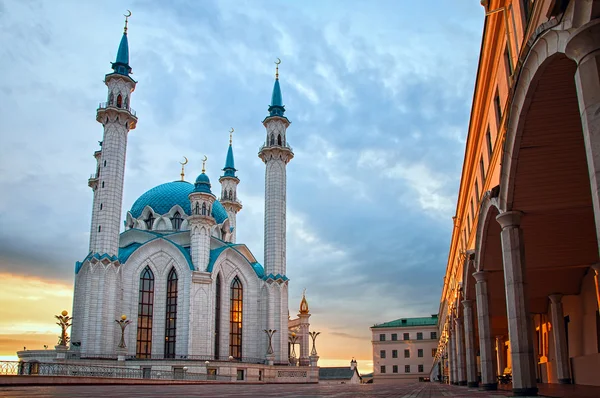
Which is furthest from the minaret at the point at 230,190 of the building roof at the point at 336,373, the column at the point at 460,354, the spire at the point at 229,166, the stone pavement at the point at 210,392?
the stone pavement at the point at 210,392

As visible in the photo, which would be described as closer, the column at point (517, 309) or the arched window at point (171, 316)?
the column at point (517, 309)

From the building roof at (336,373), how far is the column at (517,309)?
81.8m

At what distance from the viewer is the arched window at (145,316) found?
54.0 meters

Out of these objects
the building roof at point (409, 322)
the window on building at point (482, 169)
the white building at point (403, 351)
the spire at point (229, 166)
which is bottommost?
the white building at point (403, 351)

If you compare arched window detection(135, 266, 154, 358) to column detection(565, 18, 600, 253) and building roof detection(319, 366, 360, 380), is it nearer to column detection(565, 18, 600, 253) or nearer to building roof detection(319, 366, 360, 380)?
building roof detection(319, 366, 360, 380)

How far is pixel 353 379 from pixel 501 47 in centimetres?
7666

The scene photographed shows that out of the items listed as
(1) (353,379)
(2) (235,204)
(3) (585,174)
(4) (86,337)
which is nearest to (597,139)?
(3) (585,174)

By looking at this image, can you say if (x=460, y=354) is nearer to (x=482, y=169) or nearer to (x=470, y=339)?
(x=470, y=339)

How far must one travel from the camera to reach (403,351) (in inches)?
3361

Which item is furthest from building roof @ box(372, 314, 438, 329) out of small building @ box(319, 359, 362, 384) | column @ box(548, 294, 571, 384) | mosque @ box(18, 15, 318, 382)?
column @ box(548, 294, 571, 384)

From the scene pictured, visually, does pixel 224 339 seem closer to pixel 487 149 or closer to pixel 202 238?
pixel 202 238

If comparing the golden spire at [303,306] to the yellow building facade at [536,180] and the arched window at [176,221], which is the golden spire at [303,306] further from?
the yellow building facade at [536,180]

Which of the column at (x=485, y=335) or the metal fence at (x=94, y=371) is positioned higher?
the column at (x=485, y=335)

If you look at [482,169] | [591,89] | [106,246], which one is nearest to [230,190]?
[106,246]
